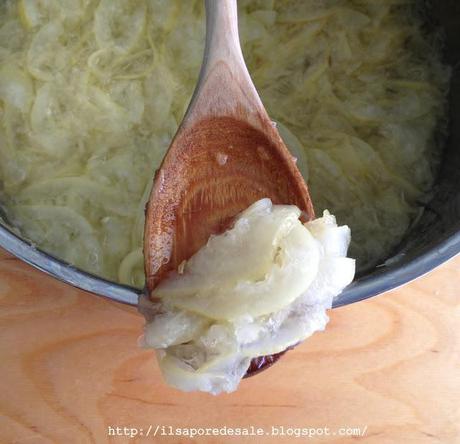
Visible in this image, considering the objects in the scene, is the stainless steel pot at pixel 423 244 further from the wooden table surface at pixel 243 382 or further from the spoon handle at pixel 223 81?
the spoon handle at pixel 223 81

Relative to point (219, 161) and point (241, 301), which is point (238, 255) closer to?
point (241, 301)

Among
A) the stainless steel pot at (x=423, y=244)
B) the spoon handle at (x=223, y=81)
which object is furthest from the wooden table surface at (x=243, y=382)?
the spoon handle at (x=223, y=81)

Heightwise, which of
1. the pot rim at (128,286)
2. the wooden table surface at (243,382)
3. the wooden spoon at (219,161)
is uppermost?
the wooden spoon at (219,161)

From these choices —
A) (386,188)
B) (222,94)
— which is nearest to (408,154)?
(386,188)

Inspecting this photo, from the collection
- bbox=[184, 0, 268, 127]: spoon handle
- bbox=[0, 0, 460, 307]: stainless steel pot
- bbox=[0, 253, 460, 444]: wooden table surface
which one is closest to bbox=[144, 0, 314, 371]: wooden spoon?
bbox=[184, 0, 268, 127]: spoon handle

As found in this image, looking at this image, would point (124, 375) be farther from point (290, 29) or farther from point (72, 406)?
point (290, 29)
